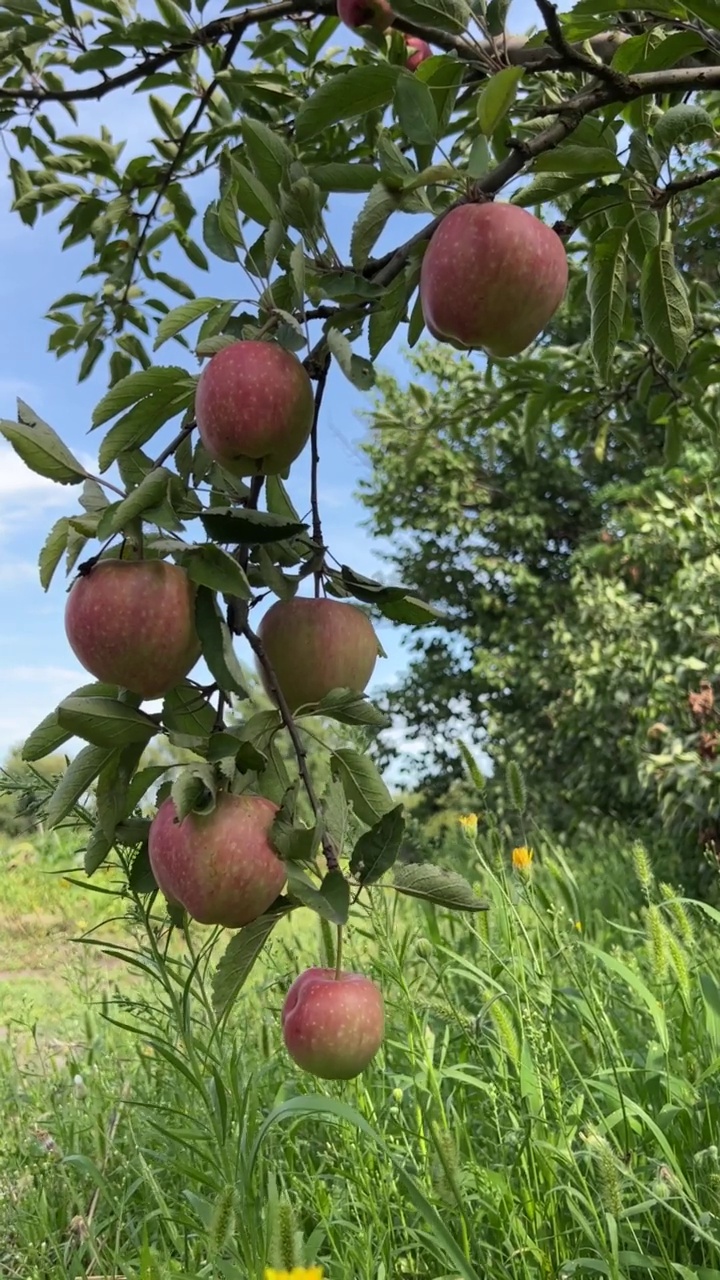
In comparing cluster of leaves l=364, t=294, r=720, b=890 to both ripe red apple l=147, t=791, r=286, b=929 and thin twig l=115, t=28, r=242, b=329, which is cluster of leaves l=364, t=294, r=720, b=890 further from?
ripe red apple l=147, t=791, r=286, b=929

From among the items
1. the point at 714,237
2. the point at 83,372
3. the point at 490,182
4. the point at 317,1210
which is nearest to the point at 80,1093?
the point at 317,1210

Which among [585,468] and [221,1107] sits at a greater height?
[585,468]

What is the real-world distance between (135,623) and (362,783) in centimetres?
19

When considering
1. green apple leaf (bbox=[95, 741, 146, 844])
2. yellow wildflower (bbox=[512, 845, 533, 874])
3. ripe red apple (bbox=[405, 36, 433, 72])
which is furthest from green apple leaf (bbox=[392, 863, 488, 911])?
ripe red apple (bbox=[405, 36, 433, 72])

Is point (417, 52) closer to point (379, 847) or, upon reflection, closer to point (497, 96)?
point (497, 96)

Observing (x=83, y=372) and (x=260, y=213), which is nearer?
(x=260, y=213)

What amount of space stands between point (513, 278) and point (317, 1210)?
108 cm

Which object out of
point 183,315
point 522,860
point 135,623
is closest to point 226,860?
point 135,623

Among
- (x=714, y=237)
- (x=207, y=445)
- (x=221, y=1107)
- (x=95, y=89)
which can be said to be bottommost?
(x=221, y=1107)

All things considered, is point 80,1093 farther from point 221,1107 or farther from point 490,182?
point 490,182

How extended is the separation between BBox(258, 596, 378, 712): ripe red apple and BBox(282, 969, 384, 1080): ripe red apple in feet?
0.62

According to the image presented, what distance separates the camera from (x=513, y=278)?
657 mm

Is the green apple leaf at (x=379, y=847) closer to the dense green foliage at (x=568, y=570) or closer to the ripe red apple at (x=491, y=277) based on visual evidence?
the ripe red apple at (x=491, y=277)

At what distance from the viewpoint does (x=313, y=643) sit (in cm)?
64
